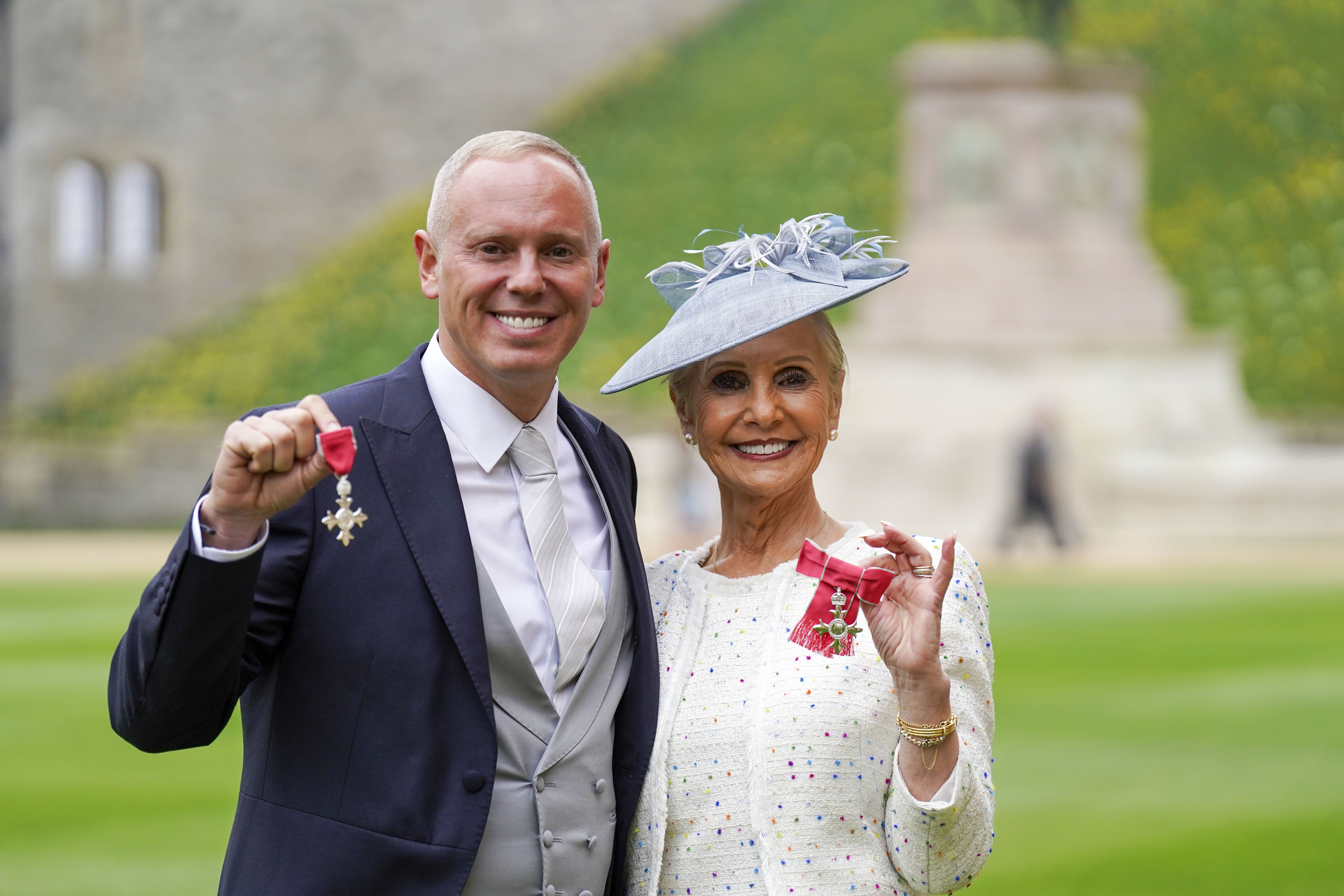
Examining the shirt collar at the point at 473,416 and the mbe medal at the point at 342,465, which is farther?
the shirt collar at the point at 473,416

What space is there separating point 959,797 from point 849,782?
208mm

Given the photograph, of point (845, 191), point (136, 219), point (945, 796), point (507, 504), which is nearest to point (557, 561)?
point (507, 504)

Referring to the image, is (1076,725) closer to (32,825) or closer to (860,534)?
(32,825)

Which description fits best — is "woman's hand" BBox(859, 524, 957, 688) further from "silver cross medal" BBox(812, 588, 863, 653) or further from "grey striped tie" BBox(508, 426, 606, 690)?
"grey striped tie" BBox(508, 426, 606, 690)

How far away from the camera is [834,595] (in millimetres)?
3014

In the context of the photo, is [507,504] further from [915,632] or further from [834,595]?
[915,632]

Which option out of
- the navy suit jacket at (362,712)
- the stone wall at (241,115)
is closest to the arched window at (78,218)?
the stone wall at (241,115)

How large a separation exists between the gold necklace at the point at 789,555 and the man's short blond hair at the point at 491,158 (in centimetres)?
73

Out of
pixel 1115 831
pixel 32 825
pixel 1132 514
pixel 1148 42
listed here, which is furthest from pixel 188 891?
pixel 1148 42

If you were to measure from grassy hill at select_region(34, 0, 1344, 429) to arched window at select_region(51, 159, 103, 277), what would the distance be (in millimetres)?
2257

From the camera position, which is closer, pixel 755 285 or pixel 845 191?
pixel 755 285

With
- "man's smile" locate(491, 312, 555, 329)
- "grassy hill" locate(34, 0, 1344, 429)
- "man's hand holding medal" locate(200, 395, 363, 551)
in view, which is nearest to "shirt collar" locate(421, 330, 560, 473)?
"man's smile" locate(491, 312, 555, 329)

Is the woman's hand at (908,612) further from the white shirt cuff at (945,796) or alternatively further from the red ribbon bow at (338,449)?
the red ribbon bow at (338,449)

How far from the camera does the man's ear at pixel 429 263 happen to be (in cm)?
322
